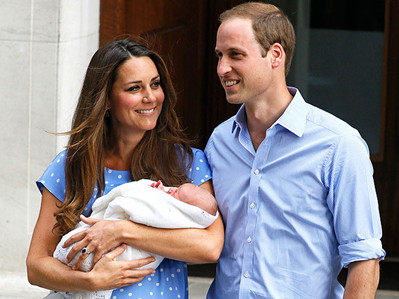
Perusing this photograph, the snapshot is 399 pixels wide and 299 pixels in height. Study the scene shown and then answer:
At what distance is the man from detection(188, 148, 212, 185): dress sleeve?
0.15 metres

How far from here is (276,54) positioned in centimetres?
212

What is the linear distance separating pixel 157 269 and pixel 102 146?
52 centimetres

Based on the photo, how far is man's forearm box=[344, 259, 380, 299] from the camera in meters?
1.92

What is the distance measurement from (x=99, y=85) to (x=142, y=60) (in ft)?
0.62

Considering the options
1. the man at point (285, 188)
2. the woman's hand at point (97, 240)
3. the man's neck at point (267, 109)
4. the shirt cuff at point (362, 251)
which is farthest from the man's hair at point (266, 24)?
the woman's hand at point (97, 240)

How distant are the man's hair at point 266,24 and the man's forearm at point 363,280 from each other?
0.77 metres

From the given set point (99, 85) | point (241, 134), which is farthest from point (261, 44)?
point (99, 85)

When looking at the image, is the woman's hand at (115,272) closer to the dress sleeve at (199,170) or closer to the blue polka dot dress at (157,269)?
the blue polka dot dress at (157,269)

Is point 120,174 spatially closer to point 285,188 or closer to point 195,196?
point 195,196

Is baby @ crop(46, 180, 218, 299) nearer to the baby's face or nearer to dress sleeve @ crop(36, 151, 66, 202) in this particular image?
the baby's face

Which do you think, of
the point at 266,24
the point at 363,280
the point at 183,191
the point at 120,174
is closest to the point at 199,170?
the point at 183,191

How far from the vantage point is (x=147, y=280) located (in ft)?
7.10

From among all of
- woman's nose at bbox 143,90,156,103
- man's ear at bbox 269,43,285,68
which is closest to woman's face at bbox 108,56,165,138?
woman's nose at bbox 143,90,156,103

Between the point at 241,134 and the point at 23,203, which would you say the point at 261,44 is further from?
the point at 23,203
